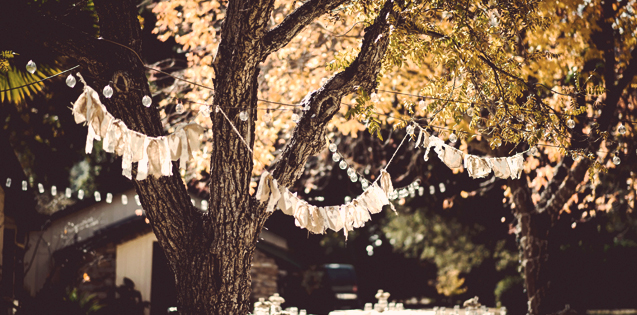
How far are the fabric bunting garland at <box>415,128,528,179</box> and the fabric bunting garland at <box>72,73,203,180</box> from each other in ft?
5.74

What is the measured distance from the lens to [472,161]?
4746 millimetres

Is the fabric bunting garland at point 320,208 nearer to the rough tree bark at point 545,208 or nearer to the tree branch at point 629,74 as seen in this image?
the rough tree bark at point 545,208

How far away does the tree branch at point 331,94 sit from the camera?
14.6 feet

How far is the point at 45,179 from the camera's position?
17.2 meters

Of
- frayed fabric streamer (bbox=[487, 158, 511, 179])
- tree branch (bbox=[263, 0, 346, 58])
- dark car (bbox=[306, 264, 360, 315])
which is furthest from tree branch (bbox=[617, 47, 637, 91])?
dark car (bbox=[306, 264, 360, 315])

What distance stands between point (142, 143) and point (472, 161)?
101 inches

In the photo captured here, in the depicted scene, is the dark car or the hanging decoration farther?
the dark car

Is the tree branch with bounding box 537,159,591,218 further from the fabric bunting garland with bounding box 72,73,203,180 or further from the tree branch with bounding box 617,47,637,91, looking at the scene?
the fabric bunting garland with bounding box 72,73,203,180

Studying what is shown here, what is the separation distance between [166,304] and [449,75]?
29.2 feet

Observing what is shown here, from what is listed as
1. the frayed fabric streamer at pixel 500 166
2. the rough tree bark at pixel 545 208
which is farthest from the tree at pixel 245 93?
the rough tree bark at pixel 545 208

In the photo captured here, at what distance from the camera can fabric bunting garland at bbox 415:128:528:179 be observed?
4.50 meters

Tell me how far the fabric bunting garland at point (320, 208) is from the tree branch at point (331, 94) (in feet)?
1.20

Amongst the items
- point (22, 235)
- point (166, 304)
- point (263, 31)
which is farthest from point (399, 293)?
point (263, 31)

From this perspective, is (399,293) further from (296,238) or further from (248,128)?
(248,128)
